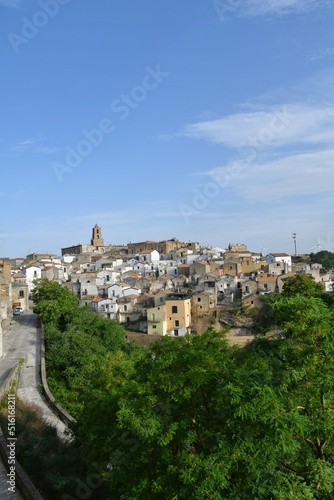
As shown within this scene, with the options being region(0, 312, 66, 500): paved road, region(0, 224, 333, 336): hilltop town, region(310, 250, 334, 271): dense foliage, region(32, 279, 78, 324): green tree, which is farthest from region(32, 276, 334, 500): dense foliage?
region(310, 250, 334, 271): dense foliage

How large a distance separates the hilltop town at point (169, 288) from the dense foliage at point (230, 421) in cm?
2176

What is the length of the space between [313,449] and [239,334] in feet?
109

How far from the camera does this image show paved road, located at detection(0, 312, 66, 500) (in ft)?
46.9

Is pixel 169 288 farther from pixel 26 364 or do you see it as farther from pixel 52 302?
pixel 26 364

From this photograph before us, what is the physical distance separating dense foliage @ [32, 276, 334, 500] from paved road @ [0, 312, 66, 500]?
263 cm

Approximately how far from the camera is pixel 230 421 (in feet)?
20.9

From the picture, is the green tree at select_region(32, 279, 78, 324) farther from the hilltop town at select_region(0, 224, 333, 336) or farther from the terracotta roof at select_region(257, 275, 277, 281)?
the terracotta roof at select_region(257, 275, 277, 281)

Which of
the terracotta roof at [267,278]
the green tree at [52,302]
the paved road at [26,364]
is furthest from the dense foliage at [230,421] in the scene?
the terracotta roof at [267,278]

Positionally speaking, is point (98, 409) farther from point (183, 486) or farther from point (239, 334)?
point (239, 334)

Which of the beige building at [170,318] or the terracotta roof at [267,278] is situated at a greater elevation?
the terracotta roof at [267,278]

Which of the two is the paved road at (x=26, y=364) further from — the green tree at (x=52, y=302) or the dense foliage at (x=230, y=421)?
the dense foliage at (x=230, y=421)

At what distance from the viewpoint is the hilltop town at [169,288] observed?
39469 mm

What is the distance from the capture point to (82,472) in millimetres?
10008

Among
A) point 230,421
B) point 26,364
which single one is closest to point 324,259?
point 26,364
